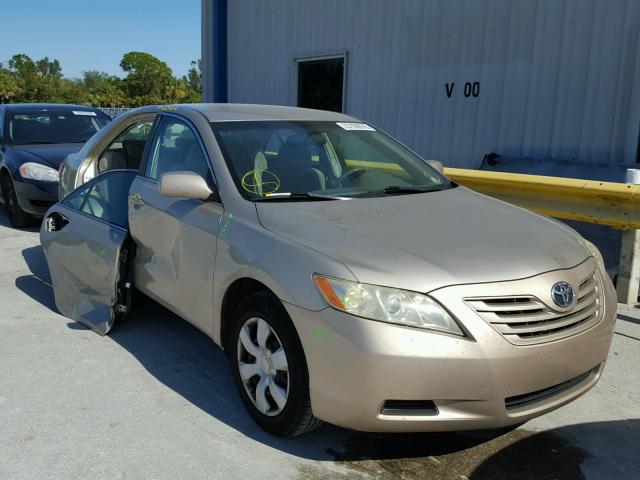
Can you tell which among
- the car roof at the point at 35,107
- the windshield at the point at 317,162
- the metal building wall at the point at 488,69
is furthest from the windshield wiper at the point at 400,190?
the car roof at the point at 35,107

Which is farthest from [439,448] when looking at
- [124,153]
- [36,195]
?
[36,195]

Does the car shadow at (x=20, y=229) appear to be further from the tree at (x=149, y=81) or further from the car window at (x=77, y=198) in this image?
the tree at (x=149, y=81)

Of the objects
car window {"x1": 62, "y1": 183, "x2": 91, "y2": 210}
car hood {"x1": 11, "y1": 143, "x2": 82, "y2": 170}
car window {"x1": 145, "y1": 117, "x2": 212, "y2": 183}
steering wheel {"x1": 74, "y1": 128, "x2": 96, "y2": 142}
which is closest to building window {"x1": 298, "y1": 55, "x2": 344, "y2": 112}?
steering wheel {"x1": 74, "y1": 128, "x2": 96, "y2": 142}

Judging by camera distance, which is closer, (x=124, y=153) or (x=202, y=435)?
(x=202, y=435)

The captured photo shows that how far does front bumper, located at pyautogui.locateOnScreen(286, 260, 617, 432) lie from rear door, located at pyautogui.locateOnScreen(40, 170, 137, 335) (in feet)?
6.46

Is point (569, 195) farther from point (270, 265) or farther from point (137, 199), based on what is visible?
point (137, 199)

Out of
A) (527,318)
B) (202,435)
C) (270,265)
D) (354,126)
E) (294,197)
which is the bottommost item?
(202,435)

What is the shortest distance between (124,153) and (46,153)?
2.99m

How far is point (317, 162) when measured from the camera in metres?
3.97

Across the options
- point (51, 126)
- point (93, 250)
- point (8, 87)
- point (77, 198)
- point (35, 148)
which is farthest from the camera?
point (8, 87)

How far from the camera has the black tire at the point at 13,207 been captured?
814 centimetres

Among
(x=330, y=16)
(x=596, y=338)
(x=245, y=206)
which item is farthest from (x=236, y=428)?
(x=330, y=16)

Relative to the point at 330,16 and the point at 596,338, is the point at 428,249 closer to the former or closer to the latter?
the point at 596,338

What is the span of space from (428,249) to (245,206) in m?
1.05
